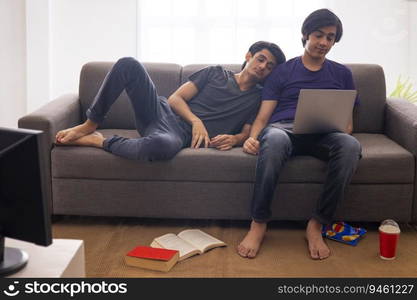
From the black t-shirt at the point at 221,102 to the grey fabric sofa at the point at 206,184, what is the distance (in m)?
0.23

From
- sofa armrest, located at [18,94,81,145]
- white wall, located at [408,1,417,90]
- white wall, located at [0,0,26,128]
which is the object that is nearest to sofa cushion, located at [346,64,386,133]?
white wall, located at [408,1,417,90]

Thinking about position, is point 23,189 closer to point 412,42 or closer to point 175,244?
point 175,244

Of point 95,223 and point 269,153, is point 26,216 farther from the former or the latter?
point 95,223

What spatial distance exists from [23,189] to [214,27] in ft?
11.0

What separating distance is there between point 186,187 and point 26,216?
1.42 meters

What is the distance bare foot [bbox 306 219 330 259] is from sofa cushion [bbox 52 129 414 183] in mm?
225

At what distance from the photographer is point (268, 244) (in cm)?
255

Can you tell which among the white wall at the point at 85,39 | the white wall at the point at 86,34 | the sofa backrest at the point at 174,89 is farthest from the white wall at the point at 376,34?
the white wall at the point at 86,34

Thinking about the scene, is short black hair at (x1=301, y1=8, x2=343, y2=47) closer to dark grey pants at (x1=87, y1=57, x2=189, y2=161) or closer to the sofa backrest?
the sofa backrest

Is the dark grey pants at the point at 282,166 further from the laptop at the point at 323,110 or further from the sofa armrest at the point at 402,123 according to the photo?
the sofa armrest at the point at 402,123

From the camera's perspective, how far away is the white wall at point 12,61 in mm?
4336

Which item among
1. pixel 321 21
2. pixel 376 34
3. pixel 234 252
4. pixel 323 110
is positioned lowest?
pixel 234 252

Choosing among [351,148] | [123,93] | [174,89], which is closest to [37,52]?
[123,93]

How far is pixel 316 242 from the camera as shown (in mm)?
2459
